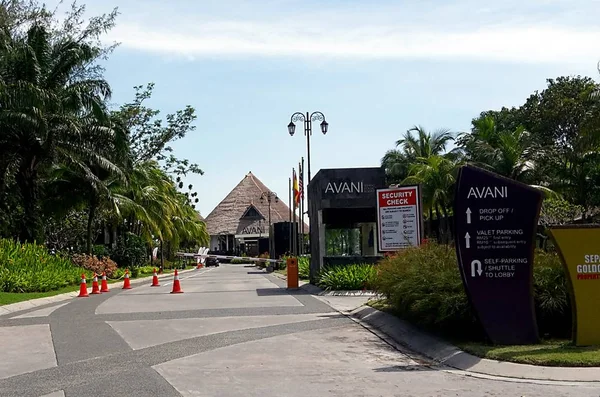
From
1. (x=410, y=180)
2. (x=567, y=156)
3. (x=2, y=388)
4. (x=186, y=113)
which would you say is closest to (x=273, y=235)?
(x=186, y=113)

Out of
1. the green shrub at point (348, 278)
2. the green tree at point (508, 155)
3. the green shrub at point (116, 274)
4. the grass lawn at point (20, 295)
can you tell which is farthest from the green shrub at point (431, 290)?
the green shrub at point (116, 274)

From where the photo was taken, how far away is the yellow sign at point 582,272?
1072 cm

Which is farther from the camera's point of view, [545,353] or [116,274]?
[116,274]

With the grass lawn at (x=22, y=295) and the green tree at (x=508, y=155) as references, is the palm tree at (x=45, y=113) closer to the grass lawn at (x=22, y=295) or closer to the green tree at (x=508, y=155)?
the grass lawn at (x=22, y=295)

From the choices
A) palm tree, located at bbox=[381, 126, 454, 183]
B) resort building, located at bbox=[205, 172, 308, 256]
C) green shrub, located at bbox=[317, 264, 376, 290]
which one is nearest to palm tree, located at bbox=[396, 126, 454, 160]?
palm tree, located at bbox=[381, 126, 454, 183]

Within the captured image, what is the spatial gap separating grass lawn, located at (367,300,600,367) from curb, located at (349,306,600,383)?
0.12 m

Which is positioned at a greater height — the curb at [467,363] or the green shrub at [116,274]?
the green shrub at [116,274]

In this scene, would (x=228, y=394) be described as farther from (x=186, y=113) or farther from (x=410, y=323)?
(x=186, y=113)

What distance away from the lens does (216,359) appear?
11102 mm

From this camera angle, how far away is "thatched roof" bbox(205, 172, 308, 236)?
99500 mm

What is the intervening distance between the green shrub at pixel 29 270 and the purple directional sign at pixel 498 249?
737 inches

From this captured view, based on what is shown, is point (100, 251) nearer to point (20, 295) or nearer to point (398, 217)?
point (20, 295)

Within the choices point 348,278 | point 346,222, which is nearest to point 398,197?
point 348,278

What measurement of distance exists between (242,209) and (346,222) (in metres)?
75.2
